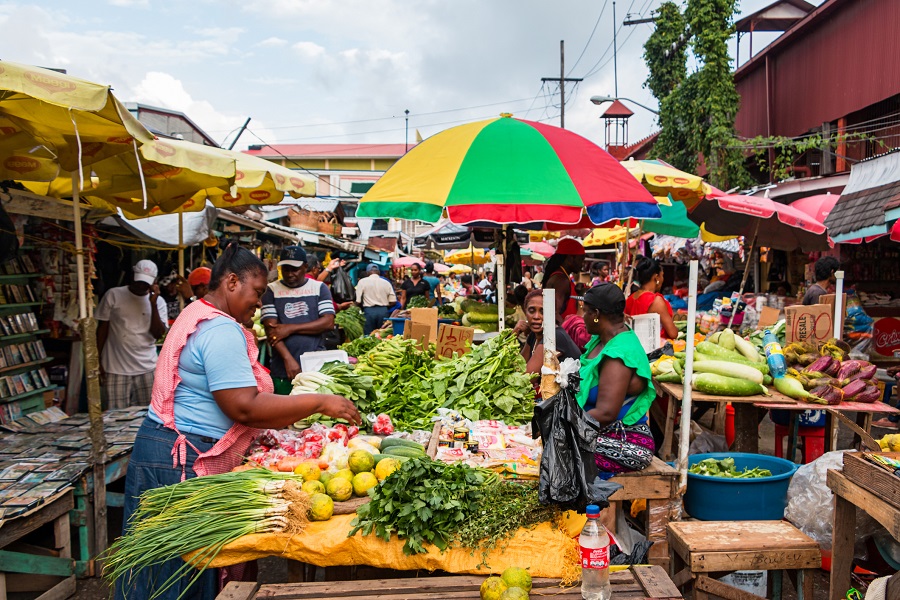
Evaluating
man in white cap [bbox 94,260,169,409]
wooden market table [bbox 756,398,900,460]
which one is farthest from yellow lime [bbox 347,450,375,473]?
man in white cap [bbox 94,260,169,409]

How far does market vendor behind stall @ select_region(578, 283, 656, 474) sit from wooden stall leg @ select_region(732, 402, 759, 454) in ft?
7.89

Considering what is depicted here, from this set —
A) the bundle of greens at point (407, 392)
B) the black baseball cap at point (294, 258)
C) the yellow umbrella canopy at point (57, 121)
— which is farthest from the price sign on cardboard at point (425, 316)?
the yellow umbrella canopy at point (57, 121)

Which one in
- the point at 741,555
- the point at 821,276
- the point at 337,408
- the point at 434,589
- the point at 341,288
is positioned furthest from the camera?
the point at 341,288

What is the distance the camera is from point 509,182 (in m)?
4.70

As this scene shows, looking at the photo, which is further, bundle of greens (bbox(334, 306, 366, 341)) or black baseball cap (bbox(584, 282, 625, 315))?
bundle of greens (bbox(334, 306, 366, 341))

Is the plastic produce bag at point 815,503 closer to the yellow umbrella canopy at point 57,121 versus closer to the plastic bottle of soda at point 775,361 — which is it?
the plastic bottle of soda at point 775,361

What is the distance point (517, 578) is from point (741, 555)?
139 centimetres

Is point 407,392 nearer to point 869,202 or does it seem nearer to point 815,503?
point 815,503

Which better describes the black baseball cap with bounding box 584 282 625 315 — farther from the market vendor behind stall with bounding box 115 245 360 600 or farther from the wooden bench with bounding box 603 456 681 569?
the market vendor behind stall with bounding box 115 245 360 600

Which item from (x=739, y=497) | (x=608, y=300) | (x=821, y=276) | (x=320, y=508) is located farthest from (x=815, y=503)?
(x=821, y=276)

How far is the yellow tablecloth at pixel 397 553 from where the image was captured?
2.75 m

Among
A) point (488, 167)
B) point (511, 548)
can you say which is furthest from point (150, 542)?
point (488, 167)

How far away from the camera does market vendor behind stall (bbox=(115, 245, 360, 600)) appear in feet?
9.82

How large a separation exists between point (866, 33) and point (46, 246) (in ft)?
53.3
